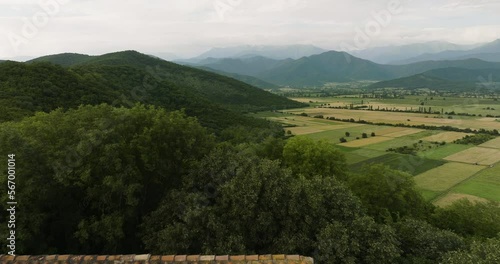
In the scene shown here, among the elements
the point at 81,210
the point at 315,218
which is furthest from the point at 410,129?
the point at 81,210

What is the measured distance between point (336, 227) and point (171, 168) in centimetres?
1097

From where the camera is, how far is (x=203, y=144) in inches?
859

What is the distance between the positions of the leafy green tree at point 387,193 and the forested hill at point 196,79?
10261cm

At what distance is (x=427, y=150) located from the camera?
75.9 metres

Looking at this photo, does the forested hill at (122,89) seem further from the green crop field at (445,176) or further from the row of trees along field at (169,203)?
the green crop field at (445,176)

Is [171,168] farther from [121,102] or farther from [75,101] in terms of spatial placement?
[121,102]

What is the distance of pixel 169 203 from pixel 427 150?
7686cm

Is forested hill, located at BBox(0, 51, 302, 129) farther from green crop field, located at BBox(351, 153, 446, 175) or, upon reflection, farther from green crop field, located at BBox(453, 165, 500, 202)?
green crop field, located at BBox(453, 165, 500, 202)

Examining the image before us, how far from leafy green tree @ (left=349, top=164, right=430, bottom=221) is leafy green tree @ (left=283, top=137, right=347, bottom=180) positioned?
8.07ft

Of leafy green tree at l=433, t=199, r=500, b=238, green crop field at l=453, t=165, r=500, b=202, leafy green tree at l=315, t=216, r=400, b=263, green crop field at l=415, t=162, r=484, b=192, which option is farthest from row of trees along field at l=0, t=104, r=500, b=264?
green crop field at l=453, t=165, r=500, b=202

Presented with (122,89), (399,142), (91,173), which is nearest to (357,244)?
(91,173)

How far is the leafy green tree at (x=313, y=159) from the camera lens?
30.3 meters

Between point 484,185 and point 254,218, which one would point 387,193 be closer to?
point 254,218

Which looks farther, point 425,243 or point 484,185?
point 484,185
